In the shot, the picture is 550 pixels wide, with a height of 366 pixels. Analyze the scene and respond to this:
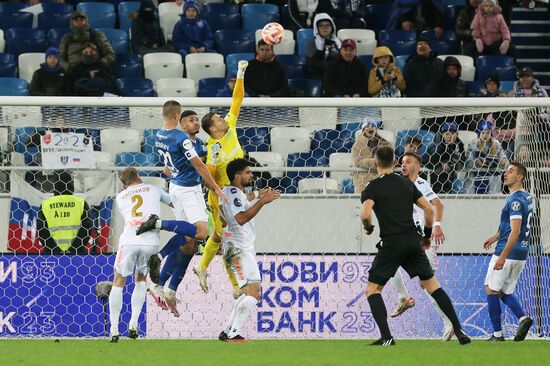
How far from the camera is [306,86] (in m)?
19.0

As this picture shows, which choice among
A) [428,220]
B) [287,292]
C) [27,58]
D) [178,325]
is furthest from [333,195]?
[27,58]

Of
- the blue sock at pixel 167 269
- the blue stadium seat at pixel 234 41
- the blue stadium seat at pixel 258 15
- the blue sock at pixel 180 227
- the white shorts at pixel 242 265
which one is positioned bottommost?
the blue sock at pixel 167 269

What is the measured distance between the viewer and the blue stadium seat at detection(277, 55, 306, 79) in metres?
19.8

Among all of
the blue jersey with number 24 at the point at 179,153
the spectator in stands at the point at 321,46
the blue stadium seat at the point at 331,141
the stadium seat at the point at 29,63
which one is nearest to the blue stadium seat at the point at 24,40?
the stadium seat at the point at 29,63

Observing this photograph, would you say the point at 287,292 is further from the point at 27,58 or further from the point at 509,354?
the point at 27,58

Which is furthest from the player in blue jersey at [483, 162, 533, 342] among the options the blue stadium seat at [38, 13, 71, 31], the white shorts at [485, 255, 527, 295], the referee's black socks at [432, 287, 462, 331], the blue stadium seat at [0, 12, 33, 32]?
the blue stadium seat at [0, 12, 33, 32]

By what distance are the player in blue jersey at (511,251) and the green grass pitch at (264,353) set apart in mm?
544

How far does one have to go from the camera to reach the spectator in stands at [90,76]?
59.2 feet

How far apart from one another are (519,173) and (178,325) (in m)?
4.40

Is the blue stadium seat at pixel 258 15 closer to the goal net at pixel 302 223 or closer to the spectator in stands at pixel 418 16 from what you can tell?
the spectator in stands at pixel 418 16

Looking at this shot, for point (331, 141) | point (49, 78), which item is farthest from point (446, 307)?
point (49, 78)

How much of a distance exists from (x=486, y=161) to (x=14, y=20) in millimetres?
9010

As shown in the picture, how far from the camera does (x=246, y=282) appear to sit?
1217 cm

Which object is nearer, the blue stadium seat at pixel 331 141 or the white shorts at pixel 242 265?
the white shorts at pixel 242 265
